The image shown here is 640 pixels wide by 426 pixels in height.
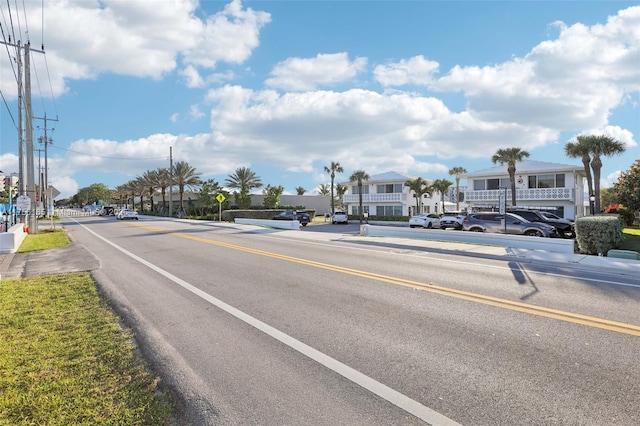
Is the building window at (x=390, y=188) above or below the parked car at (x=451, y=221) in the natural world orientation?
above

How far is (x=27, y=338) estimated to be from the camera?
530cm

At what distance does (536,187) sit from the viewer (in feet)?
129

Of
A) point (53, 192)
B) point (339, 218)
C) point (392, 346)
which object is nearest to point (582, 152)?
point (339, 218)

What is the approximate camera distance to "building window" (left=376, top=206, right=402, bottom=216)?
5209 cm

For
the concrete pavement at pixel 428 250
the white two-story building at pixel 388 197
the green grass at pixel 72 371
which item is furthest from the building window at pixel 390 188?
the green grass at pixel 72 371

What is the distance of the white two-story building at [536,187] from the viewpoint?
3712 cm

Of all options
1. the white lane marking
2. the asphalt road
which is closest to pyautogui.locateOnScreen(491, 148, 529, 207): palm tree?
the asphalt road

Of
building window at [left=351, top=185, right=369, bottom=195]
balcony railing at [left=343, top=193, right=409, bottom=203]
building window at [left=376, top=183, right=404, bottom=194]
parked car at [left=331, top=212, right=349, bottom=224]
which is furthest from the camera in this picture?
building window at [left=351, top=185, right=369, bottom=195]

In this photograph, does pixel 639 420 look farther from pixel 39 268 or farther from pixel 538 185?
pixel 538 185

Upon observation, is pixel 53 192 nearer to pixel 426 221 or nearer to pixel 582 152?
pixel 426 221

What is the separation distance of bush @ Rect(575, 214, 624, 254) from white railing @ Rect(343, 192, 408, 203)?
36.3m

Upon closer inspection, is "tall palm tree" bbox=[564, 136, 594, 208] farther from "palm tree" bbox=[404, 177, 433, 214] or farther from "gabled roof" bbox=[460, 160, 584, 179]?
"palm tree" bbox=[404, 177, 433, 214]

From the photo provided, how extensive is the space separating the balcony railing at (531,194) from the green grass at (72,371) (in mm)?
36392

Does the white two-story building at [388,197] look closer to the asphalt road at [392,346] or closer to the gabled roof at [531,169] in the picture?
the gabled roof at [531,169]
